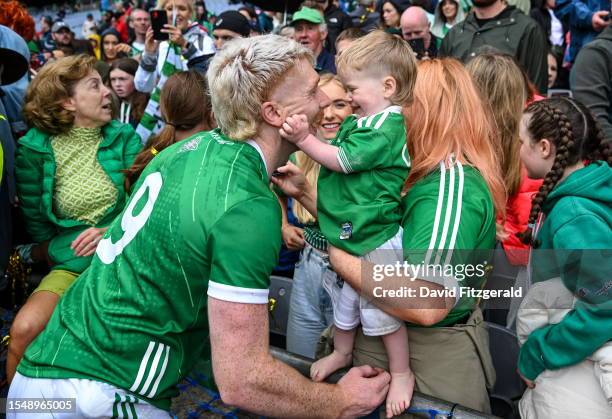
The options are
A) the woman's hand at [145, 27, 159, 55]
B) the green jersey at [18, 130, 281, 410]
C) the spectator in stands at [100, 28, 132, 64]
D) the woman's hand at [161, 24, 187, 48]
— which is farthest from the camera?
the spectator in stands at [100, 28, 132, 64]

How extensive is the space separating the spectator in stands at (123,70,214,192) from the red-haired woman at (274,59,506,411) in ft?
6.00

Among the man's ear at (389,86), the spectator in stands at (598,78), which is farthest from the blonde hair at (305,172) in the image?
the spectator in stands at (598,78)

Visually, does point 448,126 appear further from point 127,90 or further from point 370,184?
point 127,90

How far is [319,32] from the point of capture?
21.4 ft

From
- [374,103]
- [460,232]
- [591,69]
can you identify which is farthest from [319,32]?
[460,232]

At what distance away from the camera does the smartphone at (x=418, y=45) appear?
235 inches

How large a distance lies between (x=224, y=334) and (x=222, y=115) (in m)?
0.79

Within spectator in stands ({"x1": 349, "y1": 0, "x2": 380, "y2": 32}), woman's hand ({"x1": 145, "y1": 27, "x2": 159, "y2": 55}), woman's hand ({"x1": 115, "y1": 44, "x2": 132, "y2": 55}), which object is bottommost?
woman's hand ({"x1": 115, "y1": 44, "x2": 132, "y2": 55})

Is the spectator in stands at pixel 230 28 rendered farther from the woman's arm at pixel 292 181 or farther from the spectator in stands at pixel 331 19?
the woman's arm at pixel 292 181

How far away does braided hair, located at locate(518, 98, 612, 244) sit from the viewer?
8.25 ft

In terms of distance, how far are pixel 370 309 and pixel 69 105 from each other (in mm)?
2705

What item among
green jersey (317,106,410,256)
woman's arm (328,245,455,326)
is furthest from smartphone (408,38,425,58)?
woman's arm (328,245,455,326)

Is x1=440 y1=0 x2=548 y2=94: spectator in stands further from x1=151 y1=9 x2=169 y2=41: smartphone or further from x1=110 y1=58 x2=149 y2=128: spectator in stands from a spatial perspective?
x1=110 y1=58 x2=149 y2=128: spectator in stands

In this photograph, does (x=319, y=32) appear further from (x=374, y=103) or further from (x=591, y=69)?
(x=374, y=103)
